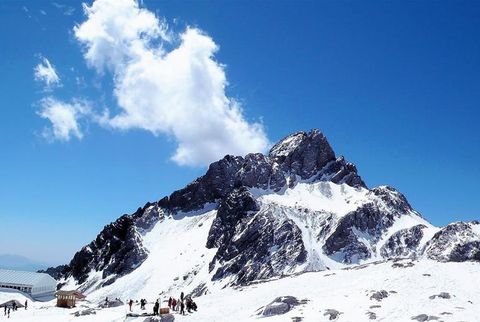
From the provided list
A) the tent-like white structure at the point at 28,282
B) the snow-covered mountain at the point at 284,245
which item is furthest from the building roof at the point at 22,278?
the snow-covered mountain at the point at 284,245

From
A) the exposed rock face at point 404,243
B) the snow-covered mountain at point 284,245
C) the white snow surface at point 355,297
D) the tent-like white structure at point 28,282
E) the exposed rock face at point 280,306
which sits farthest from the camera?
the exposed rock face at point 404,243

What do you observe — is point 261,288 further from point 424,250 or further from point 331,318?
point 424,250

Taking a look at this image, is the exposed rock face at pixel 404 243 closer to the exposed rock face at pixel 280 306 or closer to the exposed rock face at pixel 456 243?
the exposed rock face at pixel 456 243

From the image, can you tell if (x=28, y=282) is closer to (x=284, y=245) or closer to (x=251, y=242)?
(x=251, y=242)

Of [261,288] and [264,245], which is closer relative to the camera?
[261,288]

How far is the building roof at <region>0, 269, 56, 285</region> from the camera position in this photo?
14375 centimetres

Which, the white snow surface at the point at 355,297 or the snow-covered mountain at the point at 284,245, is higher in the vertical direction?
the snow-covered mountain at the point at 284,245

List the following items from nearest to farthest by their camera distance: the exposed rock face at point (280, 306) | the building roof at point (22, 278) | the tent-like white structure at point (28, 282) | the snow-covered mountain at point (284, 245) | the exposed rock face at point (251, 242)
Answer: the exposed rock face at point (280, 306)
the tent-like white structure at point (28, 282)
the building roof at point (22, 278)
the exposed rock face at point (251, 242)
the snow-covered mountain at point (284, 245)

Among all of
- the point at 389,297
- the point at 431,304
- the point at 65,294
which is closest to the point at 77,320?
the point at 65,294

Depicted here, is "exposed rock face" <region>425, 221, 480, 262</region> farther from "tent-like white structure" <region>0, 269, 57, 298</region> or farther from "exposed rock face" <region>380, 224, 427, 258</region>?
"tent-like white structure" <region>0, 269, 57, 298</region>

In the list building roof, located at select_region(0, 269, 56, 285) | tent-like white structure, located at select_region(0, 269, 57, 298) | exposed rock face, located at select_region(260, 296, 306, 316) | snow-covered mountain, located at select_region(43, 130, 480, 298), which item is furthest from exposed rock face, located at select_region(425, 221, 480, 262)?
building roof, located at select_region(0, 269, 56, 285)

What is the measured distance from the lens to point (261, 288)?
6312 cm

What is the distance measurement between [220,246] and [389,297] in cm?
13297

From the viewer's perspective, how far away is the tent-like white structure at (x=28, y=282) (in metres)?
143
